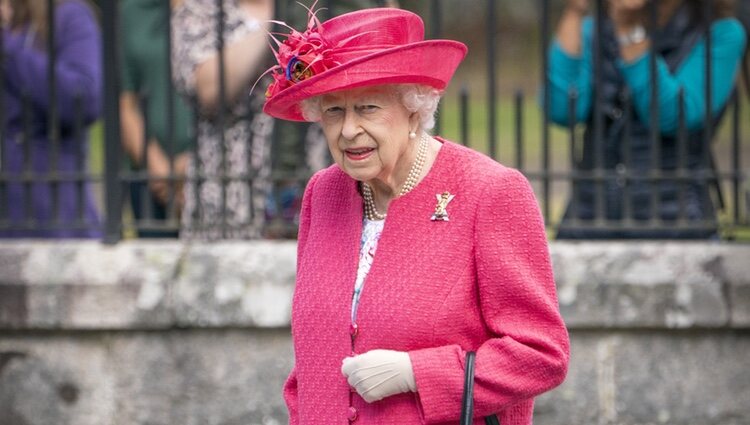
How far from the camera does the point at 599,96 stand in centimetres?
561

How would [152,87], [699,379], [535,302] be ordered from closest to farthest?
[535,302]
[699,379]
[152,87]

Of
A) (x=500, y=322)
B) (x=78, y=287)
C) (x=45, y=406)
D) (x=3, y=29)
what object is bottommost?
(x=45, y=406)

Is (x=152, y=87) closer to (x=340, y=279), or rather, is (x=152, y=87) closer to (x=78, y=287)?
(x=78, y=287)

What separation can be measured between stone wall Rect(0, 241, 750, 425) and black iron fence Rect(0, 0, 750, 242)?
18 cm

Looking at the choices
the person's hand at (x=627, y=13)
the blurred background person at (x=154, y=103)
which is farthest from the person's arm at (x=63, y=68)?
the person's hand at (x=627, y=13)

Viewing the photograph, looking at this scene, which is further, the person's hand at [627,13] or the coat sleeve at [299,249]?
the person's hand at [627,13]

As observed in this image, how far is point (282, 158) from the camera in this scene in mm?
5785

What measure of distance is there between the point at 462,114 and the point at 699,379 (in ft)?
4.48

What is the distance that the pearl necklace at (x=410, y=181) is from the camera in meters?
3.31

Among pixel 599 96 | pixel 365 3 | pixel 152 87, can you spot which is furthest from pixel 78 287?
pixel 599 96

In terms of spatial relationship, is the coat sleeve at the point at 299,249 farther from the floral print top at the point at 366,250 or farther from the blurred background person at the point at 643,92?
→ the blurred background person at the point at 643,92

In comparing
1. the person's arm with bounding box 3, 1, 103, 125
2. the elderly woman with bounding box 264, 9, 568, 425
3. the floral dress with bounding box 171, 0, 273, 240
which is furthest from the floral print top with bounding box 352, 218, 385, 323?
the person's arm with bounding box 3, 1, 103, 125

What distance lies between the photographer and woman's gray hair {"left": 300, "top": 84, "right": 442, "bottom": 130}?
325 cm

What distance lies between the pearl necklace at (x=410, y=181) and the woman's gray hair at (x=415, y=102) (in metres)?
0.04
